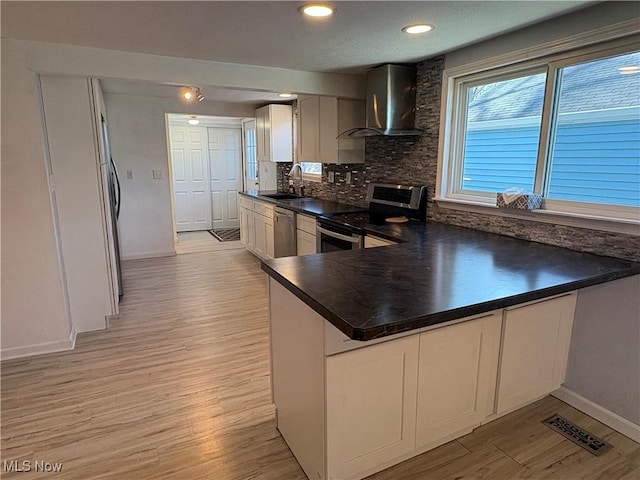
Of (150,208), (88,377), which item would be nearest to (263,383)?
(88,377)

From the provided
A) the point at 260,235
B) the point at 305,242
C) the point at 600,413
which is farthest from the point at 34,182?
the point at 600,413

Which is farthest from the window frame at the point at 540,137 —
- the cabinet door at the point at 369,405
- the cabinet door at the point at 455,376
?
the cabinet door at the point at 369,405

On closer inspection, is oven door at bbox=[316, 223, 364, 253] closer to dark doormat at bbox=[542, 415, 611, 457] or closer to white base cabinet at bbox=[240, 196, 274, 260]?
white base cabinet at bbox=[240, 196, 274, 260]

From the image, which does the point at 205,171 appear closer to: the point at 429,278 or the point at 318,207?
the point at 318,207

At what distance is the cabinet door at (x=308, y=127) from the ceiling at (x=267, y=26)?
1.28m

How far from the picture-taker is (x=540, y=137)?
2.31 m

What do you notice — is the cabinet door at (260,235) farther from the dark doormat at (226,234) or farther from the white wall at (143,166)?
the dark doormat at (226,234)

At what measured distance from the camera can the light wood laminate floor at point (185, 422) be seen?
5.69 ft

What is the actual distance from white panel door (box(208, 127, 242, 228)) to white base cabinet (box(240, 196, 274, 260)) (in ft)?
6.12

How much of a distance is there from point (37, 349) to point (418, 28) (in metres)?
3.40

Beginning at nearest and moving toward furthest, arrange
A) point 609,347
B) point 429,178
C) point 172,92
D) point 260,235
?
point 609,347 → point 429,178 → point 172,92 → point 260,235

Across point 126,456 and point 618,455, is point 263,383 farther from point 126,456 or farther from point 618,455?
point 618,455

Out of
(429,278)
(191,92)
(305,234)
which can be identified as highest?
(191,92)

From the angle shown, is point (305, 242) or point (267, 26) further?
point (305, 242)
